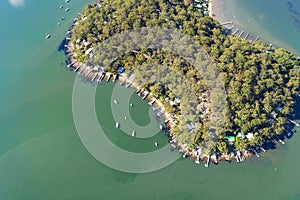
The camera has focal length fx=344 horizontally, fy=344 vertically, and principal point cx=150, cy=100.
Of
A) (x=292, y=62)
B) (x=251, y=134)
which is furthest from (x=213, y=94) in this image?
(x=292, y=62)

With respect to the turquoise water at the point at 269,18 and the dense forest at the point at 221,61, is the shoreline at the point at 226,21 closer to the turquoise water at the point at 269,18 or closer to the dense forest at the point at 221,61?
the turquoise water at the point at 269,18

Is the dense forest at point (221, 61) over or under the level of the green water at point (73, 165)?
over

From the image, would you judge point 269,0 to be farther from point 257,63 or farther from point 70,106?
point 70,106

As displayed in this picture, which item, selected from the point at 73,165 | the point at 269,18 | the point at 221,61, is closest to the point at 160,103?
the point at 221,61

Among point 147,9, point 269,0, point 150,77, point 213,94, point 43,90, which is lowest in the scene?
point 43,90

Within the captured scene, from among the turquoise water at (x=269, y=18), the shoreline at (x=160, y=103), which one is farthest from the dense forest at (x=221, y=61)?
the turquoise water at (x=269, y=18)

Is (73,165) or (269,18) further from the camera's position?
(269,18)

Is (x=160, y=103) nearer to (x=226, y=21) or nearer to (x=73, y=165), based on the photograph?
(x=73, y=165)
